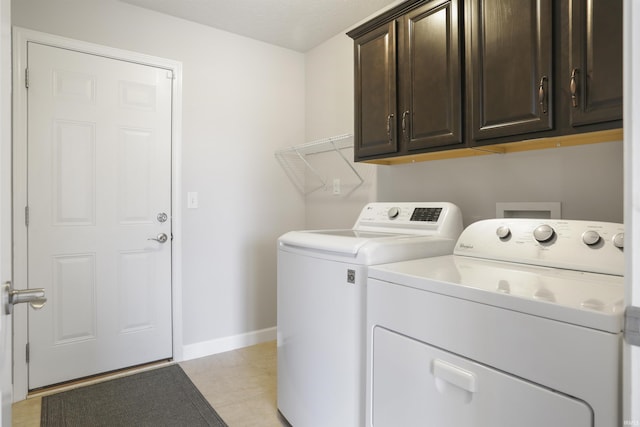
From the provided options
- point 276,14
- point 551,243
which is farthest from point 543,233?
point 276,14

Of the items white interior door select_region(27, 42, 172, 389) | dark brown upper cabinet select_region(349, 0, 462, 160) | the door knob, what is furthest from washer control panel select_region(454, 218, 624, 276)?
white interior door select_region(27, 42, 172, 389)

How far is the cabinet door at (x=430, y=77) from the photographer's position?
1.62 meters

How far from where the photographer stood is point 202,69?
8.80ft

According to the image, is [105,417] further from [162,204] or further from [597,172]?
[597,172]

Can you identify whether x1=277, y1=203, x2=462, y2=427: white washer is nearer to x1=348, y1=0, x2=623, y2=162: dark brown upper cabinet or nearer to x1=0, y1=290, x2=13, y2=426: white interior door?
x1=348, y1=0, x2=623, y2=162: dark brown upper cabinet

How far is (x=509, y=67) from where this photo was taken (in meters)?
1.42

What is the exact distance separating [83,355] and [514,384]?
2442mm

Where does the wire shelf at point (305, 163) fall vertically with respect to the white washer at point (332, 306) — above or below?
above

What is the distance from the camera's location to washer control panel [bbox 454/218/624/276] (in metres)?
1.21

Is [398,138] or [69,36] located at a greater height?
[69,36]

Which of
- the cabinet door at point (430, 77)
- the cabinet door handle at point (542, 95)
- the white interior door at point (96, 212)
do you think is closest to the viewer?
the cabinet door handle at point (542, 95)

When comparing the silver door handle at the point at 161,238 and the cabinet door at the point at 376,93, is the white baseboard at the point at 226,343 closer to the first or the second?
the silver door handle at the point at 161,238

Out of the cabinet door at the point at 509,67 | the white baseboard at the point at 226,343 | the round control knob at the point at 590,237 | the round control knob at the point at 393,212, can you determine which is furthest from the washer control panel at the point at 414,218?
the white baseboard at the point at 226,343

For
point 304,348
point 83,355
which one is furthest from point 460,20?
point 83,355
